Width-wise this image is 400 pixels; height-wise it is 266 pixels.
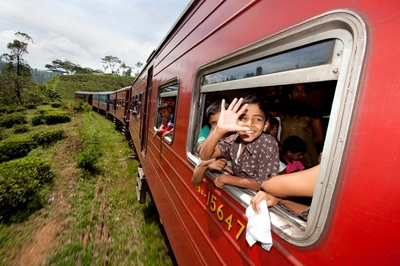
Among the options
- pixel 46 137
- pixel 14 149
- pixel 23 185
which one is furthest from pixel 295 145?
pixel 46 137

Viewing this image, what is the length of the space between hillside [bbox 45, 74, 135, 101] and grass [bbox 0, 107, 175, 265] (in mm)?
52028

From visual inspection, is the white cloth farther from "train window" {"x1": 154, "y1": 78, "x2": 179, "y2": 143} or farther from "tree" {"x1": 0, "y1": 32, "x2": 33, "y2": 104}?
"tree" {"x1": 0, "y1": 32, "x2": 33, "y2": 104}

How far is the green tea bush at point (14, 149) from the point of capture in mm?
8614

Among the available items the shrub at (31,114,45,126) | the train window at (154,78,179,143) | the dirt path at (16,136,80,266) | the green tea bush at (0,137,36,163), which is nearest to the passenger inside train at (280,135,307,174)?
the train window at (154,78,179,143)

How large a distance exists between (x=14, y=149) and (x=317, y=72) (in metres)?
11.6

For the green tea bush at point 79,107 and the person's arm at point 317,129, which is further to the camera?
the green tea bush at point 79,107

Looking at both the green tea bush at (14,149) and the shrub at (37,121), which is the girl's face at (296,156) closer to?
the green tea bush at (14,149)

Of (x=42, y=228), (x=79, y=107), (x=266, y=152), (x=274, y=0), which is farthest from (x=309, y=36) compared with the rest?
(x=79, y=107)

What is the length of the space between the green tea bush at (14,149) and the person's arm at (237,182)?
10.7 m

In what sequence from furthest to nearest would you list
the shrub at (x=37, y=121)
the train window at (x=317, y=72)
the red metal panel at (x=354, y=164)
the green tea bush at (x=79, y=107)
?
A: 1. the green tea bush at (x=79, y=107)
2. the shrub at (x=37, y=121)
3. the train window at (x=317, y=72)
4. the red metal panel at (x=354, y=164)

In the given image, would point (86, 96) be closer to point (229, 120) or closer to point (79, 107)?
point (79, 107)

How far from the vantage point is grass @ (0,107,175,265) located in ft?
10.6

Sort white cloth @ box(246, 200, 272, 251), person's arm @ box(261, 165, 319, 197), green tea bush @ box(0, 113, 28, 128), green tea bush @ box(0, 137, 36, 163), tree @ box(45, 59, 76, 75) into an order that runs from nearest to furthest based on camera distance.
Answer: person's arm @ box(261, 165, 319, 197)
white cloth @ box(246, 200, 272, 251)
green tea bush @ box(0, 137, 36, 163)
green tea bush @ box(0, 113, 28, 128)
tree @ box(45, 59, 76, 75)

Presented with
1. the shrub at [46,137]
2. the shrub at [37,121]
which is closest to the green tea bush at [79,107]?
the shrub at [37,121]
